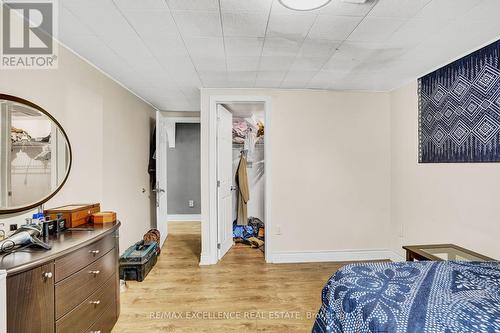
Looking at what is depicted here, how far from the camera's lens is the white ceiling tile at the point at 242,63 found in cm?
224

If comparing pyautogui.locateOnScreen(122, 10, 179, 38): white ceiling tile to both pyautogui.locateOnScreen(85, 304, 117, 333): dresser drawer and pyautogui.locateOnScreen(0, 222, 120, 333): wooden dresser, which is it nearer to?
pyautogui.locateOnScreen(0, 222, 120, 333): wooden dresser

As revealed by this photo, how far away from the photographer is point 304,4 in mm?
1434

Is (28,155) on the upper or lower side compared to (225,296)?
upper

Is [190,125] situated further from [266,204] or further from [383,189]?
[383,189]

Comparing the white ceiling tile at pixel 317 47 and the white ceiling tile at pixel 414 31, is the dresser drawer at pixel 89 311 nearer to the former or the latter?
the white ceiling tile at pixel 317 47

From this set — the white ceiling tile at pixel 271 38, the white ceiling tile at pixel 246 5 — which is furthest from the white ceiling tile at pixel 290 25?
the white ceiling tile at pixel 246 5

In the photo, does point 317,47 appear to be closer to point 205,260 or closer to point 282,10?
point 282,10

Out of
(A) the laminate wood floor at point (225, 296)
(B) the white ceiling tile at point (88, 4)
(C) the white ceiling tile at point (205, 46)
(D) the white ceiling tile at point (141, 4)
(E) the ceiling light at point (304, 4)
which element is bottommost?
(A) the laminate wood floor at point (225, 296)

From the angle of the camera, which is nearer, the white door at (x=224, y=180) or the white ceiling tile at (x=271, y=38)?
the white ceiling tile at (x=271, y=38)

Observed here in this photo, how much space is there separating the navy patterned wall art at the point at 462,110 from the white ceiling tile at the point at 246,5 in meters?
1.87

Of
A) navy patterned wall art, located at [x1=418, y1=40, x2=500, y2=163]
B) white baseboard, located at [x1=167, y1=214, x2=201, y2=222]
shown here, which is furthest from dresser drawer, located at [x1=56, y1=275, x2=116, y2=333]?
white baseboard, located at [x1=167, y1=214, x2=201, y2=222]

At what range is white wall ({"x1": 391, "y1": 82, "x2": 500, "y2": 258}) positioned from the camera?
195cm

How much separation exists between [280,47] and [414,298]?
192 centimetres

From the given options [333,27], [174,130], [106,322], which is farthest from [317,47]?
[174,130]
